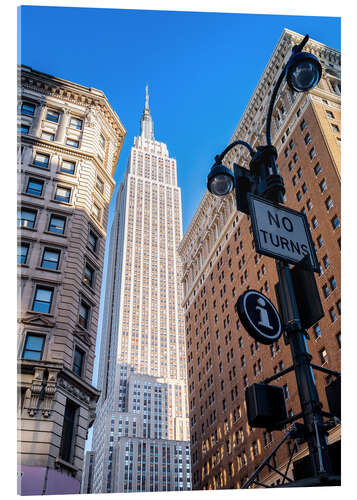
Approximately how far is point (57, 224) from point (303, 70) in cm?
1797

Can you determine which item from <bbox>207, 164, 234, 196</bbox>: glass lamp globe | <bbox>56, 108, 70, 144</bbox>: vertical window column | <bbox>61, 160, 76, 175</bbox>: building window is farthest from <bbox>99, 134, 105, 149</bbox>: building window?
<bbox>207, 164, 234, 196</bbox>: glass lamp globe

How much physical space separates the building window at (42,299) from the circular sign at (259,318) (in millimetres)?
15826

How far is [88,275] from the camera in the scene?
76.7 ft

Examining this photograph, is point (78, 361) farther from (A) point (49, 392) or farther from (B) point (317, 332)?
(B) point (317, 332)

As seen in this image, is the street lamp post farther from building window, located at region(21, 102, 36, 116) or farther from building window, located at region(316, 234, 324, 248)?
building window, located at region(316, 234, 324, 248)

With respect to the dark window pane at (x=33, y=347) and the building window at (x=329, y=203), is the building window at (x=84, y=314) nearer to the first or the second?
the dark window pane at (x=33, y=347)

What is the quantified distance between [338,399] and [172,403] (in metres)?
127

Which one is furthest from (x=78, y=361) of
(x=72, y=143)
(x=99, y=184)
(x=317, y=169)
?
(x=317, y=169)

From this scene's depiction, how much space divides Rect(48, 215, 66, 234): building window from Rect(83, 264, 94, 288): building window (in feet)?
7.47

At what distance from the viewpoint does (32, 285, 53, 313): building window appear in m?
19.4

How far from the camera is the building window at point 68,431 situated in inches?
637

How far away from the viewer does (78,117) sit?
28312 mm
